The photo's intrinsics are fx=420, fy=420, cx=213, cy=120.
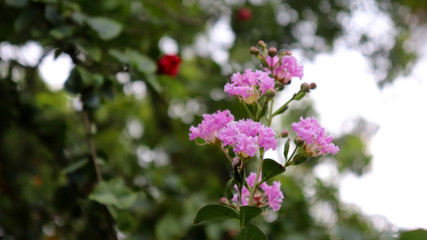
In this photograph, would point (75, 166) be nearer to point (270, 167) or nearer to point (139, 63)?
point (139, 63)

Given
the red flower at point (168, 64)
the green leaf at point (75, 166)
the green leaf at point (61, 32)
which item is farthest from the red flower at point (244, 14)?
the green leaf at point (75, 166)

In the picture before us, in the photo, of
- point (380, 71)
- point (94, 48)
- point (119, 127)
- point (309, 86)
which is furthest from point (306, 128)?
point (119, 127)

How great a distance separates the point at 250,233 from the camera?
73cm

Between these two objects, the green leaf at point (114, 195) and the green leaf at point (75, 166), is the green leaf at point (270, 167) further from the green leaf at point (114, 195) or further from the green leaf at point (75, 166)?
the green leaf at point (75, 166)

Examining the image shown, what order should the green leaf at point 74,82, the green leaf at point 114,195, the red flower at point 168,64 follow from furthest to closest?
the red flower at point 168,64 < the green leaf at point 74,82 < the green leaf at point 114,195

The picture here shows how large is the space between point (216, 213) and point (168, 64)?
1002 millimetres

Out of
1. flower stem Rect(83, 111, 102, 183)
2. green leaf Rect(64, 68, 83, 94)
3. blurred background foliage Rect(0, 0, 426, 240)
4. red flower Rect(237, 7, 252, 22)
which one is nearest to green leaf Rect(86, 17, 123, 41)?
blurred background foliage Rect(0, 0, 426, 240)

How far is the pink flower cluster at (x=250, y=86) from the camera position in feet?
2.54

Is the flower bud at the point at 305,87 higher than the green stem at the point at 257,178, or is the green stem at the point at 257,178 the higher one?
the flower bud at the point at 305,87

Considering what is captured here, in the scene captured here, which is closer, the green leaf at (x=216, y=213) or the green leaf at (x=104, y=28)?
the green leaf at (x=216, y=213)

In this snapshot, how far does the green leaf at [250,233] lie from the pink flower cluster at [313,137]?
0.57 feet

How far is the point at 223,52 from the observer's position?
2881mm

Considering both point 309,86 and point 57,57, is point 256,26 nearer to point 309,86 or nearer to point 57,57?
point 57,57

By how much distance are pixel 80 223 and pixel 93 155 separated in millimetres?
1086
